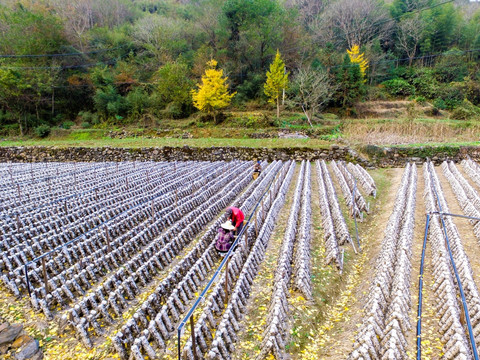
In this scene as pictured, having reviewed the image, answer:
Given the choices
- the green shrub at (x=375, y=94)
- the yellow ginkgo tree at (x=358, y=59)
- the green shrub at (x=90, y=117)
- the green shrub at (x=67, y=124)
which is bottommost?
the green shrub at (x=67, y=124)

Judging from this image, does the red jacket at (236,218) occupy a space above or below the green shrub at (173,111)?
below

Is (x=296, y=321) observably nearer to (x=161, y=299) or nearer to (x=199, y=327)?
(x=199, y=327)

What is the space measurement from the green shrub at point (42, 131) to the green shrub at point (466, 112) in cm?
4535

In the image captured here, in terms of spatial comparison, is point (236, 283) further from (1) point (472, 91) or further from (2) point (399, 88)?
(1) point (472, 91)

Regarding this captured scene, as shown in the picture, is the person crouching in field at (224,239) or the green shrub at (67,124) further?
the green shrub at (67,124)

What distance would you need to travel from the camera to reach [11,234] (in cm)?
672

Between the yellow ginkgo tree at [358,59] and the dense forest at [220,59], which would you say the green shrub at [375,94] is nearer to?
the dense forest at [220,59]

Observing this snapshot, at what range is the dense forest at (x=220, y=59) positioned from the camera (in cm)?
3109

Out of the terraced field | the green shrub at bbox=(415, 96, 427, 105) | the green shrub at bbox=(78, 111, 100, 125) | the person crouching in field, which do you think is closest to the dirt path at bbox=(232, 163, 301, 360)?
the terraced field

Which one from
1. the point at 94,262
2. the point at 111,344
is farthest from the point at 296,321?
the point at 94,262

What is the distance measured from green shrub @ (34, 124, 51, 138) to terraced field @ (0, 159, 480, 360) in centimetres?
2416

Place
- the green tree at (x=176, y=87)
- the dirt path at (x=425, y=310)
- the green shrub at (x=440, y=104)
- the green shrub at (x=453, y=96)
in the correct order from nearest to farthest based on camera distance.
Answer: the dirt path at (x=425, y=310)
the green tree at (x=176, y=87)
the green shrub at (x=440, y=104)
the green shrub at (x=453, y=96)

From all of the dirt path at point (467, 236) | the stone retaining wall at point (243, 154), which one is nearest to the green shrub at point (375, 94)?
the stone retaining wall at point (243, 154)

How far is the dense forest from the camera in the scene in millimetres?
31094
